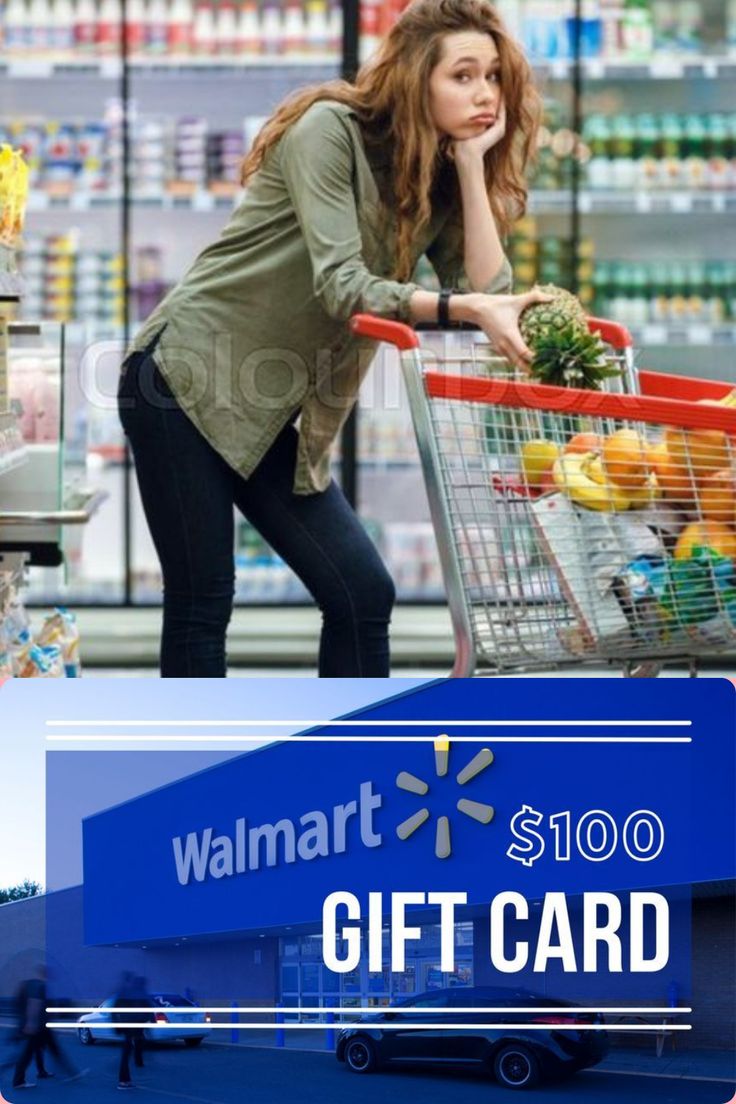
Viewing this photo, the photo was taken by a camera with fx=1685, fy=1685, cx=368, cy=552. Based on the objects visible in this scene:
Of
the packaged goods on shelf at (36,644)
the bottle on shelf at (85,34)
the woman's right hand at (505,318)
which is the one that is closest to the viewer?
the woman's right hand at (505,318)

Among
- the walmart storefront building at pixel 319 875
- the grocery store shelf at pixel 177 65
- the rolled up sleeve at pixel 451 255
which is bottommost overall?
the walmart storefront building at pixel 319 875

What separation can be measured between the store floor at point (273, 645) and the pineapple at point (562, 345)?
2.74 metres

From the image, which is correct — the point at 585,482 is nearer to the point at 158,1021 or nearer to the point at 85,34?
the point at 158,1021

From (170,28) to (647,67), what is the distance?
1523 mm

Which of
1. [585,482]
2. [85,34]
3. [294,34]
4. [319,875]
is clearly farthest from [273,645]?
[319,875]

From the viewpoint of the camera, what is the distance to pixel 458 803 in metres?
1.62

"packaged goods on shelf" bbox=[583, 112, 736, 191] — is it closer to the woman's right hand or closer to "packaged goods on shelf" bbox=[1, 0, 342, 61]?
"packaged goods on shelf" bbox=[1, 0, 342, 61]

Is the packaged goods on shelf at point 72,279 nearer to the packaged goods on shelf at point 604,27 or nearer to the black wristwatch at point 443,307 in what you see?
the packaged goods on shelf at point 604,27

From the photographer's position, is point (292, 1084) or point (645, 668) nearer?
point (292, 1084)

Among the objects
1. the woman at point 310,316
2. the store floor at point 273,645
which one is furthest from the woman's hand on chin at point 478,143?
the store floor at point 273,645

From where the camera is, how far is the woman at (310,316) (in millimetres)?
2105

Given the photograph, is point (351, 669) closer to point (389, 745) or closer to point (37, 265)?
point (389, 745)

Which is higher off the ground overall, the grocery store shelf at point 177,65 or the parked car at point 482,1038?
A: the grocery store shelf at point 177,65

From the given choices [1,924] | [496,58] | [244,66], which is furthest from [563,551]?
[244,66]
